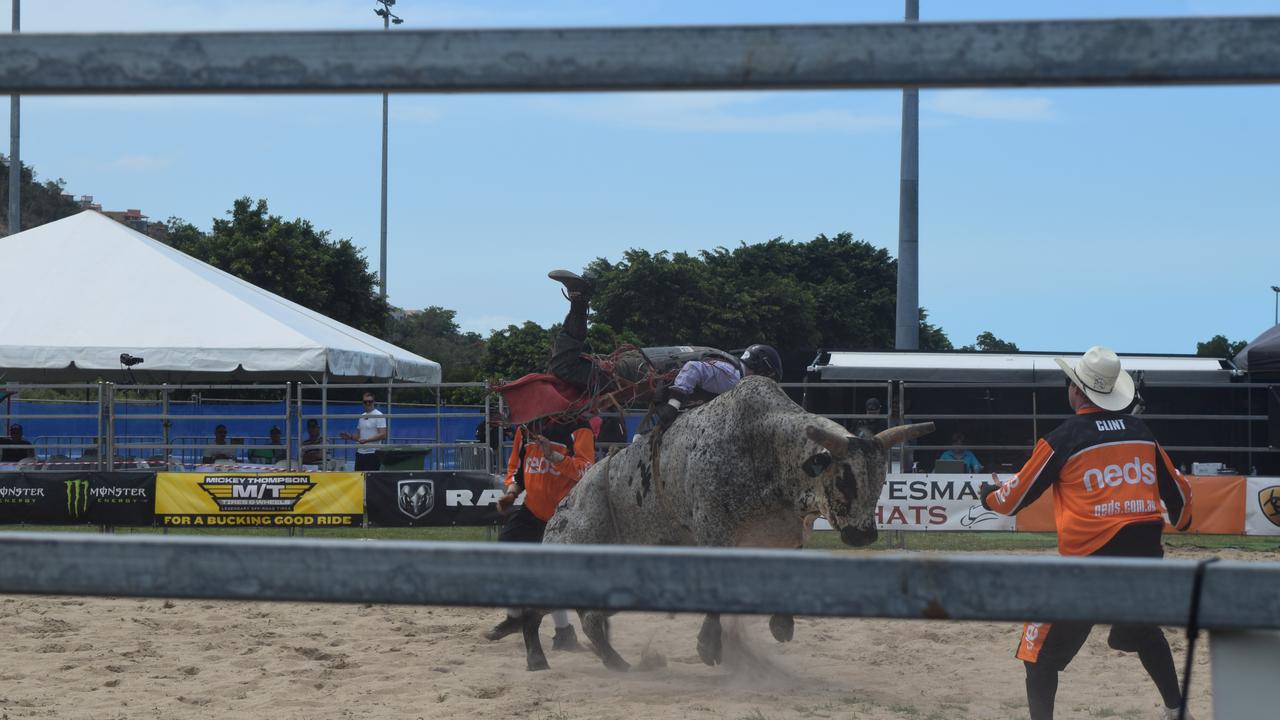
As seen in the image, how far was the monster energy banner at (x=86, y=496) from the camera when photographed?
531 inches

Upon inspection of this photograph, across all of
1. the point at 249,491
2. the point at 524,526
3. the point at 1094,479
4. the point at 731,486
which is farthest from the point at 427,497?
the point at 1094,479

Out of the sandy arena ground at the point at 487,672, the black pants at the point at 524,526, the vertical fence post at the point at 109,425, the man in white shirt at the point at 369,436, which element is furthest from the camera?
the man in white shirt at the point at 369,436

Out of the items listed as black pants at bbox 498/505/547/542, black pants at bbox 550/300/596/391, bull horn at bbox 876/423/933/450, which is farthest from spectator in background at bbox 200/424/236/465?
bull horn at bbox 876/423/933/450

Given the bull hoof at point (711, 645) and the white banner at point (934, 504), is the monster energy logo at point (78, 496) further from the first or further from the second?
the bull hoof at point (711, 645)

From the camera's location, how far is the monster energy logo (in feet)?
44.3

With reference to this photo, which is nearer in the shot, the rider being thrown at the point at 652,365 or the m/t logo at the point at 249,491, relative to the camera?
the rider being thrown at the point at 652,365

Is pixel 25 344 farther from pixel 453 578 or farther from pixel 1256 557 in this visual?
pixel 453 578

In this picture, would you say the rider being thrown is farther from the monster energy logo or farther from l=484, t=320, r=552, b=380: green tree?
l=484, t=320, r=552, b=380: green tree

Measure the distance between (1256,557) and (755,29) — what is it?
1387cm

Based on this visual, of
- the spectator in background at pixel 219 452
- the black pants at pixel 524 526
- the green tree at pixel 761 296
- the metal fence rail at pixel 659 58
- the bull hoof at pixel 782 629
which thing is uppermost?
the green tree at pixel 761 296

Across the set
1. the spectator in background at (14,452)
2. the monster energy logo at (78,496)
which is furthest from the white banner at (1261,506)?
the spectator in background at (14,452)

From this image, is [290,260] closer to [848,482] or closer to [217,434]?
[217,434]

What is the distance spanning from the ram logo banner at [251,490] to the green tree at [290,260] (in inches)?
1101

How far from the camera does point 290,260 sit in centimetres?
4184
